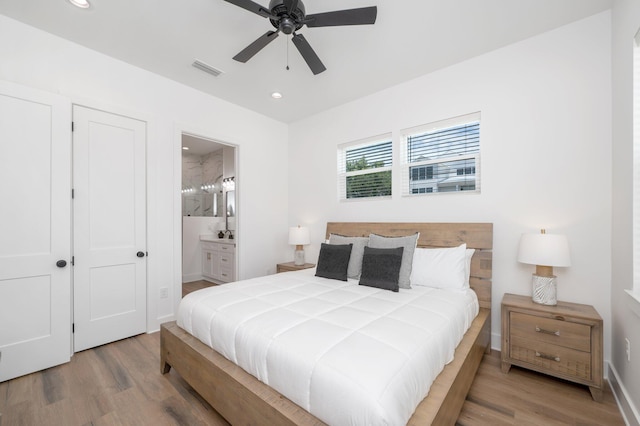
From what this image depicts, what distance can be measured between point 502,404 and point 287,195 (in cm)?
380

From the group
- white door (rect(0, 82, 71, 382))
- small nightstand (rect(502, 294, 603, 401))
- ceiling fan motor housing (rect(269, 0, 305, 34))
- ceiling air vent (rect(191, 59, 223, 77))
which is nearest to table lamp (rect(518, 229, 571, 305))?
small nightstand (rect(502, 294, 603, 401))

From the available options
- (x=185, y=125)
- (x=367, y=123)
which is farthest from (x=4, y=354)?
(x=367, y=123)

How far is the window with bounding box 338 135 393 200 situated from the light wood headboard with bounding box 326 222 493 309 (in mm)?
597

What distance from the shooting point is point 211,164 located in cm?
646

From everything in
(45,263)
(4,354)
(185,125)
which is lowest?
(4,354)

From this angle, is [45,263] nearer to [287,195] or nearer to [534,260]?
[287,195]

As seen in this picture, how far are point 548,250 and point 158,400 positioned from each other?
122 inches

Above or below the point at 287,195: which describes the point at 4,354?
below

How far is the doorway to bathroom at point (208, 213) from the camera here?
16.3ft

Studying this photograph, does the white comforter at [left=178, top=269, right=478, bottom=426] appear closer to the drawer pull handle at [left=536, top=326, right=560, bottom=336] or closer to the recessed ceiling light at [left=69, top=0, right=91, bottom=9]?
the drawer pull handle at [left=536, top=326, right=560, bottom=336]

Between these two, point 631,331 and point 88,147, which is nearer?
point 631,331

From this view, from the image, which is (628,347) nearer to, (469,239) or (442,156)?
(469,239)

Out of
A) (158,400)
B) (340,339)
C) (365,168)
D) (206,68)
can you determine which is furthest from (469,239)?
(206,68)

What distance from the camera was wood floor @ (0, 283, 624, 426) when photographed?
1693 mm
